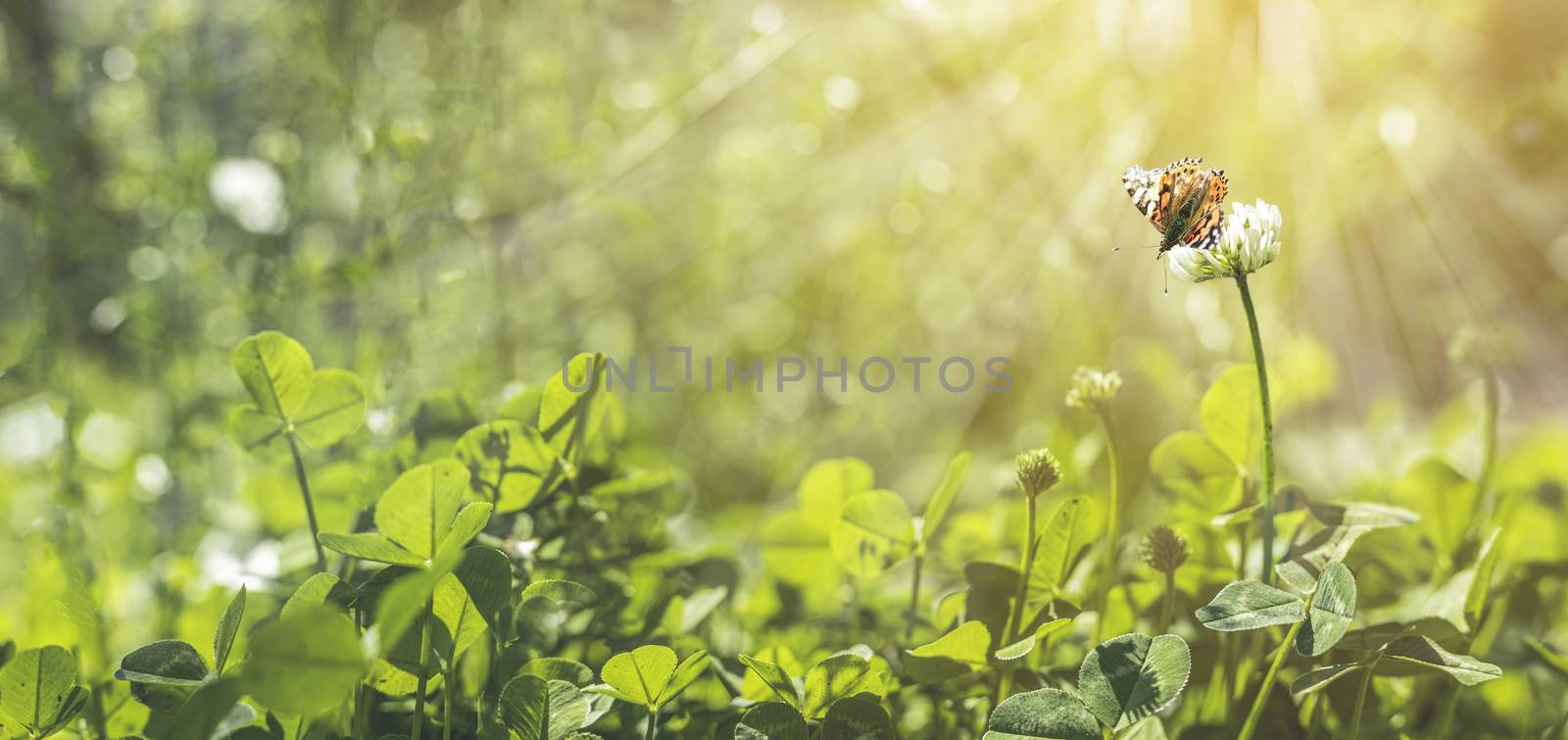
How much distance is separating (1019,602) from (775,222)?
99 centimetres

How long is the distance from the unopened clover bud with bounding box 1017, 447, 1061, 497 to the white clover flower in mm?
80

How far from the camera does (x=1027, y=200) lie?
104 cm

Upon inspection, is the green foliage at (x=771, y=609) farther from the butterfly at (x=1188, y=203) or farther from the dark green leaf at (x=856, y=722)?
the butterfly at (x=1188, y=203)

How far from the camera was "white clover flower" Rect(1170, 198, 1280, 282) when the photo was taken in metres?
0.31

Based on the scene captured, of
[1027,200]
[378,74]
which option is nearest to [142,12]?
[378,74]

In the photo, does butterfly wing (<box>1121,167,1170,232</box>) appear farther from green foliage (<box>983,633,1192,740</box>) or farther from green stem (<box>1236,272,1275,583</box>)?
green foliage (<box>983,633,1192,740</box>)

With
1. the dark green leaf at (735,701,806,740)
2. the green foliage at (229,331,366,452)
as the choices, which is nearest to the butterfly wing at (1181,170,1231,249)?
the dark green leaf at (735,701,806,740)

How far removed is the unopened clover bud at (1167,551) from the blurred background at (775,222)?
0.58 ft

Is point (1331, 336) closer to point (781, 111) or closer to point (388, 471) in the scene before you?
point (781, 111)

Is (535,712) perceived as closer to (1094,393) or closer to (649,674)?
(649,674)

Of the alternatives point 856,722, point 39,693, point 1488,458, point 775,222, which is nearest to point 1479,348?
point 1488,458

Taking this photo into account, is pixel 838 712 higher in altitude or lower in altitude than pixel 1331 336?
lower

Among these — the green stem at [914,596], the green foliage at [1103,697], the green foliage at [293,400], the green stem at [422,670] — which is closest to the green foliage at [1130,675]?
the green foliage at [1103,697]

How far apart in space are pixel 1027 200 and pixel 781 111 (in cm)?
44
